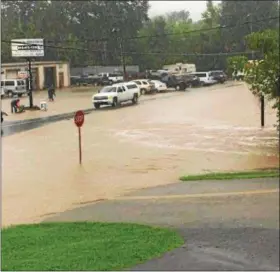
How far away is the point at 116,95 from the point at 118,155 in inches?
767

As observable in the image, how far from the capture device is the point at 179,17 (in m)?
22.2

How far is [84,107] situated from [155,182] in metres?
23.9

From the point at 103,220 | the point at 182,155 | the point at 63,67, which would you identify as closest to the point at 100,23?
the point at 182,155

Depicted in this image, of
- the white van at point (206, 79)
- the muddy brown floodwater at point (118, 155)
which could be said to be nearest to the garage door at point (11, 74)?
the white van at point (206, 79)

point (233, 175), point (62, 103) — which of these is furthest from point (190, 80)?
point (233, 175)

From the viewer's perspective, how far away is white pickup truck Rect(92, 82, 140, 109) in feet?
115

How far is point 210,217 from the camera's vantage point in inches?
329

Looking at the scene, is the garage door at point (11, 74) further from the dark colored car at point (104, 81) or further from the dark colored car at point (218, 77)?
the dark colored car at point (218, 77)

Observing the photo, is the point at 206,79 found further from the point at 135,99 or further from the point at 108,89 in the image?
the point at 108,89

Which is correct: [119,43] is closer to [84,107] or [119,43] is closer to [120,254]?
[120,254]

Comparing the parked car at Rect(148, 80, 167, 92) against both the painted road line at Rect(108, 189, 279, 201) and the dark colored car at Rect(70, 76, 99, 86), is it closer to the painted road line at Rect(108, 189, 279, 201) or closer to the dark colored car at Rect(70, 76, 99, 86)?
the dark colored car at Rect(70, 76, 99, 86)

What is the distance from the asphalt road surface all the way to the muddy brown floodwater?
37.4 inches

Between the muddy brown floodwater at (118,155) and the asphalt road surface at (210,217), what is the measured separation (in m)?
0.95

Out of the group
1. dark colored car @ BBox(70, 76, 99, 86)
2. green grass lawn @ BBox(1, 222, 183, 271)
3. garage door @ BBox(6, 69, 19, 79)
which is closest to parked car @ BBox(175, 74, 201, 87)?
dark colored car @ BBox(70, 76, 99, 86)
